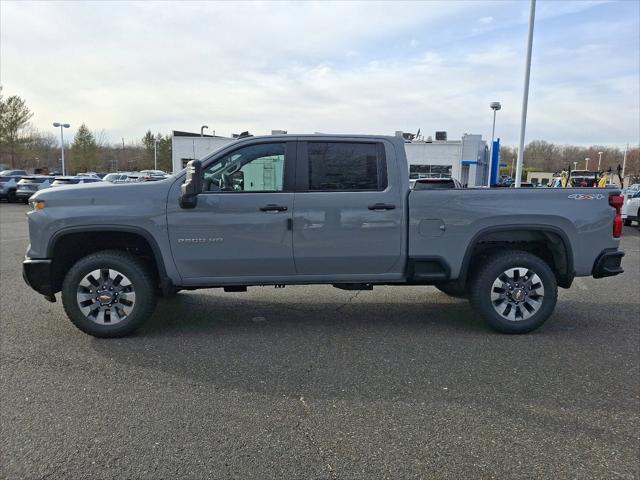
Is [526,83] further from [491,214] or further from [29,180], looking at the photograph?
[29,180]

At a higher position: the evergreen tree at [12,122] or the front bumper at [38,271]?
the evergreen tree at [12,122]

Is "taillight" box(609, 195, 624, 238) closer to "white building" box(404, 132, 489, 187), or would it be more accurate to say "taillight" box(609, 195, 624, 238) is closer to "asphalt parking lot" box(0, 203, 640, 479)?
"asphalt parking lot" box(0, 203, 640, 479)

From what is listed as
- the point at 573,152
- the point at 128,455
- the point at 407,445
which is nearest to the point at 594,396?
the point at 407,445

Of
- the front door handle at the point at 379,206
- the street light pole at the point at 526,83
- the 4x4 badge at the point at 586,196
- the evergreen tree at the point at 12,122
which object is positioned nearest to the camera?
the front door handle at the point at 379,206

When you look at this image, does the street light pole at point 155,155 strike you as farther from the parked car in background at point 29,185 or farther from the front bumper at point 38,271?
the front bumper at point 38,271

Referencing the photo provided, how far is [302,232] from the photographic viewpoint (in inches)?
192

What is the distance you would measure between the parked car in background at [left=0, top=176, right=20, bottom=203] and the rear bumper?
30.2m

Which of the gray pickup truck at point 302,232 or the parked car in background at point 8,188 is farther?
the parked car in background at point 8,188

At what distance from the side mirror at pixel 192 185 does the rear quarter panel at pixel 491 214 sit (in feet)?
6.94

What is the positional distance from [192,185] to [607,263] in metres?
4.32

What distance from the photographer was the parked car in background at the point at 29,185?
26.2 m

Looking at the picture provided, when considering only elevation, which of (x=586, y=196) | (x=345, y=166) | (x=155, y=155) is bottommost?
(x=586, y=196)

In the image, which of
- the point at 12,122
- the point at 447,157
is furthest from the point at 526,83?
the point at 12,122

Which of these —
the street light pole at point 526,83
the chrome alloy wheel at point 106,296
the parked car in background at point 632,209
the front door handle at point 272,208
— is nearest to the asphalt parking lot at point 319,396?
the chrome alloy wheel at point 106,296
